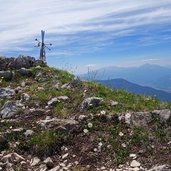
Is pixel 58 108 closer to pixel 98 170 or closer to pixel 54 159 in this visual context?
pixel 54 159

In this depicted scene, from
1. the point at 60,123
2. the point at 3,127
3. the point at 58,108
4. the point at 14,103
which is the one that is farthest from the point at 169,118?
the point at 14,103

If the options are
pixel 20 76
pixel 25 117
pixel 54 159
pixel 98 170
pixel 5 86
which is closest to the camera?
pixel 98 170

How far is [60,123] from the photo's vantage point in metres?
13.8

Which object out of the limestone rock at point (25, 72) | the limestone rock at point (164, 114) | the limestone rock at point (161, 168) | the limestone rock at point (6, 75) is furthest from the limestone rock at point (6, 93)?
the limestone rock at point (161, 168)

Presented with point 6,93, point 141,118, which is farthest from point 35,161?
point 6,93

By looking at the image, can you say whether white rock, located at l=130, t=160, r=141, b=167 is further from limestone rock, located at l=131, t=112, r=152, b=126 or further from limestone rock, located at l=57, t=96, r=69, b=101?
limestone rock, located at l=57, t=96, r=69, b=101

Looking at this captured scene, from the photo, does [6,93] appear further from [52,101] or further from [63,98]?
[63,98]

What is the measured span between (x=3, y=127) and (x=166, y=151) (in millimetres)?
6294

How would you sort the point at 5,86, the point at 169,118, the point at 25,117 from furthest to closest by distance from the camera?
the point at 5,86 < the point at 25,117 < the point at 169,118

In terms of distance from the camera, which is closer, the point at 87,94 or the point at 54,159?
the point at 54,159

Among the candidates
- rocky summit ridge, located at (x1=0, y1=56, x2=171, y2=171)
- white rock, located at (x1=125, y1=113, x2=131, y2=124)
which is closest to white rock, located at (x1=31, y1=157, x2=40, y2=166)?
rocky summit ridge, located at (x1=0, y1=56, x2=171, y2=171)

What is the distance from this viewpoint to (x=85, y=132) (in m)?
13.3

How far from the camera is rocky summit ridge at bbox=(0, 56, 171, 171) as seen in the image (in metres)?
11.7

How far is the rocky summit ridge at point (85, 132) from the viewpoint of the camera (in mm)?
11719
